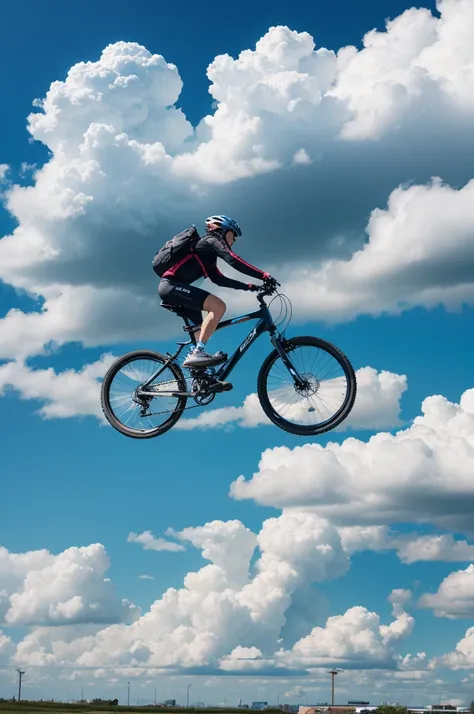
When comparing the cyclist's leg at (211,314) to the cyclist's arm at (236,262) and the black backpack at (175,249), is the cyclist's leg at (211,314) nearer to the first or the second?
the black backpack at (175,249)

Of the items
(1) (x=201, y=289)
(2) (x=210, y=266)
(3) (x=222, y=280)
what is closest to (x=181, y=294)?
(1) (x=201, y=289)

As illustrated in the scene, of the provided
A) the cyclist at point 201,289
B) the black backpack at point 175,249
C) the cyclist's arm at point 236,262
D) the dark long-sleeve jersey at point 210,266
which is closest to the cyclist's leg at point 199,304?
the cyclist at point 201,289

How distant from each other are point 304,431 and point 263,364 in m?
1.66

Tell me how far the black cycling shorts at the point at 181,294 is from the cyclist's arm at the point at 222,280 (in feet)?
1.62

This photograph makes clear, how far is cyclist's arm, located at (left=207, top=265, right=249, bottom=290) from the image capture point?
57.4 feet

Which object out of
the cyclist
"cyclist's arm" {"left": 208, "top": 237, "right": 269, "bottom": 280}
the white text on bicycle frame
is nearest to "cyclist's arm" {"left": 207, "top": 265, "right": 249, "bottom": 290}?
the cyclist

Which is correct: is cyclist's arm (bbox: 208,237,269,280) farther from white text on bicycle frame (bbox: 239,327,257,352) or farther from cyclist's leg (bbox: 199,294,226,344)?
white text on bicycle frame (bbox: 239,327,257,352)

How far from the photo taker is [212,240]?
56.7 ft

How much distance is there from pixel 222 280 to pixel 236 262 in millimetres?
815

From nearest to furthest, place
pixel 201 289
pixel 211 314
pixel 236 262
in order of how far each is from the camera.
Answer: pixel 236 262 < pixel 211 314 < pixel 201 289

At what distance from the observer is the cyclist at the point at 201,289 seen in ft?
57.3

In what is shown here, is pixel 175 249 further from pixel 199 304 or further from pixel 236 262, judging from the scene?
pixel 236 262

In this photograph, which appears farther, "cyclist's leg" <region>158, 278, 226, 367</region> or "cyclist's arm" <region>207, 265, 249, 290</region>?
"cyclist's leg" <region>158, 278, 226, 367</region>

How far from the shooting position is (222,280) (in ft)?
57.9
